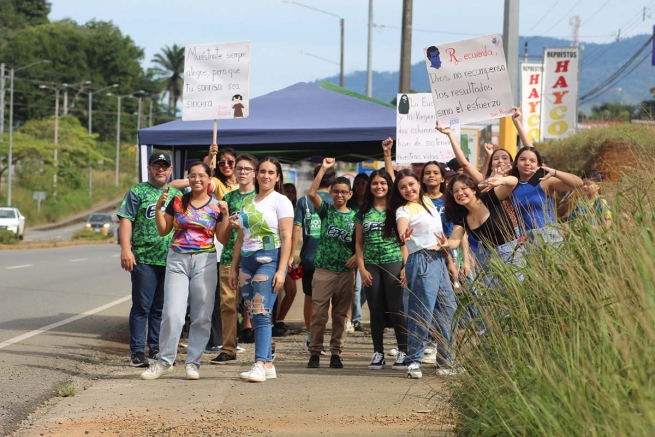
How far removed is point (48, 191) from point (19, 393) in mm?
68534

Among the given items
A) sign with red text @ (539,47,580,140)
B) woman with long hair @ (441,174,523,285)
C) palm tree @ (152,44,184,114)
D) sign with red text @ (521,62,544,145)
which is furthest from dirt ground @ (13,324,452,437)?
palm tree @ (152,44,184,114)

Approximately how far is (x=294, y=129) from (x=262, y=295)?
4.17 metres

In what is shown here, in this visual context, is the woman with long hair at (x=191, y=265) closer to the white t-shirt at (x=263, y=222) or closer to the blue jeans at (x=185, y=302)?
the blue jeans at (x=185, y=302)

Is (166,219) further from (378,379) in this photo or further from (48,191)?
(48,191)

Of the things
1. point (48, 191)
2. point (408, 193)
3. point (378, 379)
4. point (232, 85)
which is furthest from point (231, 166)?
point (48, 191)

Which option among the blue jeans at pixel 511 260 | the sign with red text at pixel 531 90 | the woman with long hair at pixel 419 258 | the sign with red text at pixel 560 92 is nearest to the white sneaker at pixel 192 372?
the woman with long hair at pixel 419 258

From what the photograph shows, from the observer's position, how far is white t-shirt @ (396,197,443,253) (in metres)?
8.97

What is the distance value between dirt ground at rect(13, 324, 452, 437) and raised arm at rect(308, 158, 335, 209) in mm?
1813

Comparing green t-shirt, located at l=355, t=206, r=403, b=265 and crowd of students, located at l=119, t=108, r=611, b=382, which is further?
green t-shirt, located at l=355, t=206, r=403, b=265

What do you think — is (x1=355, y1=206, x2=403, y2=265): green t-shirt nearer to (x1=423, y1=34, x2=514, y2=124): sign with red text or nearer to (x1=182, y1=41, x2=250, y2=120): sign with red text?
(x1=423, y1=34, x2=514, y2=124): sign with red text

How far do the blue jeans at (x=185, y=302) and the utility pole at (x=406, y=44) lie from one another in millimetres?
13957

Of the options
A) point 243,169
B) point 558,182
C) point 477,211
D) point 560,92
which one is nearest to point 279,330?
point 243,169

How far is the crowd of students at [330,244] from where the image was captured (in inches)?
336

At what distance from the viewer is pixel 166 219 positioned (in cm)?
901
